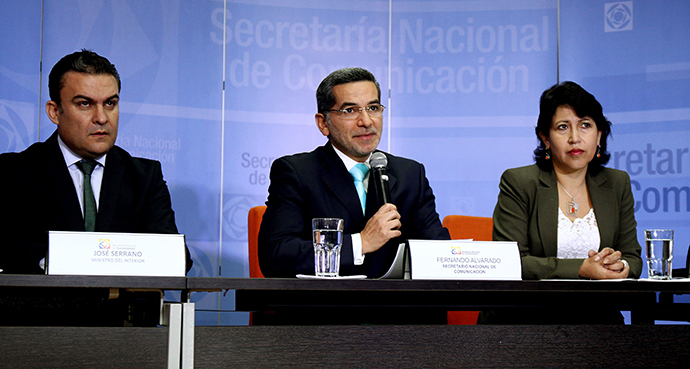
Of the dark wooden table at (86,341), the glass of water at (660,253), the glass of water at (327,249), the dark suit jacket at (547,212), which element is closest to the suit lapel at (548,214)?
the dark suit jacket at (547,212)

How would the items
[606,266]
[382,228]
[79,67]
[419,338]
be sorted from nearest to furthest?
[419,338]
[382,228]
[606,266]
[79,67]

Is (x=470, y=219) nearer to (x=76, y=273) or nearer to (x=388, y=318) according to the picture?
(x=388, y=318)

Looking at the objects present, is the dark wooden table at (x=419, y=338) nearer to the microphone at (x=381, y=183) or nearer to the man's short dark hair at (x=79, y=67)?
the microphone at (x=381, y=183)

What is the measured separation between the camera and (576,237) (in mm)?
2297

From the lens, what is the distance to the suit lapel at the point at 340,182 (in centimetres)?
219

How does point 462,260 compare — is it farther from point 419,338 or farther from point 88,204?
point 88,204

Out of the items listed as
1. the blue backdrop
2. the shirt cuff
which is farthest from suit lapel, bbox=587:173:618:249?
the blue backdrop

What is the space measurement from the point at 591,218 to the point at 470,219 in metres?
0.52

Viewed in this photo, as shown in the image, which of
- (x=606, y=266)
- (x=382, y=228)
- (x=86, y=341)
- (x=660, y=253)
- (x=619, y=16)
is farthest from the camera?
(x=619, y=16)

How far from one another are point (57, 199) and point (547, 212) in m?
1.70

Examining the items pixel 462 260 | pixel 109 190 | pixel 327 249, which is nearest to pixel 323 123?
pixel 109 190

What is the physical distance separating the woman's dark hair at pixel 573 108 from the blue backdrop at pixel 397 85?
128 cm

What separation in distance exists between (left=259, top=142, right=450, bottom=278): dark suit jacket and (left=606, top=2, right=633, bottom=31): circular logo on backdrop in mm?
2001

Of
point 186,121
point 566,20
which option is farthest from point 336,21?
point 566,20
